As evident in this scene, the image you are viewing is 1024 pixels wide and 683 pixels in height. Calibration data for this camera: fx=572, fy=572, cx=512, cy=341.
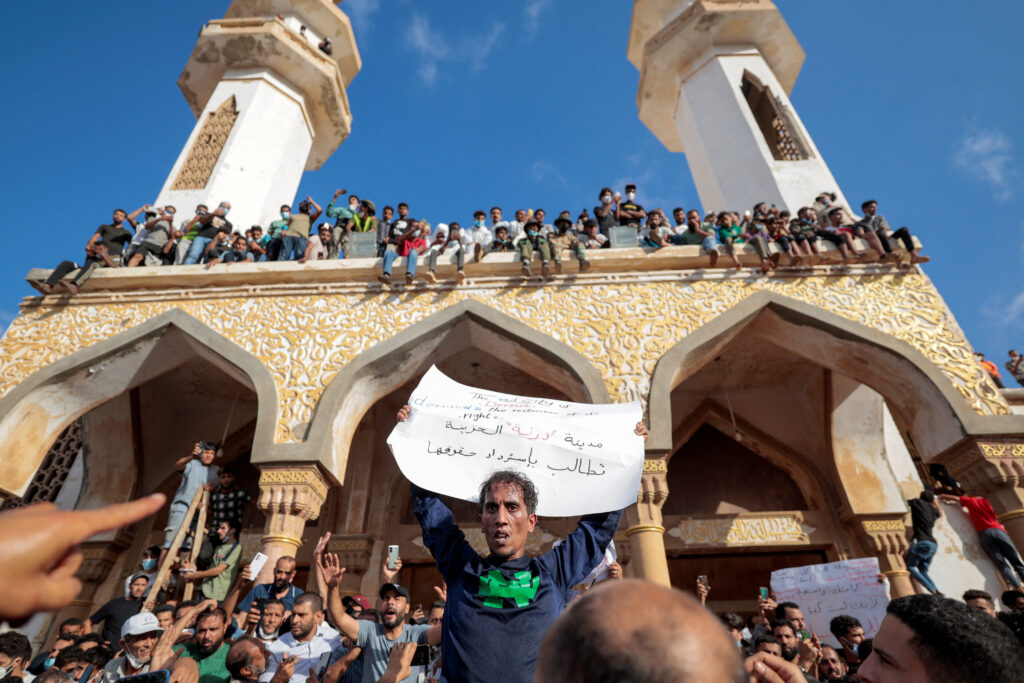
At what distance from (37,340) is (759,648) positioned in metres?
7.14

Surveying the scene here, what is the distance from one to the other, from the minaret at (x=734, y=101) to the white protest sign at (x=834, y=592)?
18.4 feet

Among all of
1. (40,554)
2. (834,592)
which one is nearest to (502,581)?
(40,554)

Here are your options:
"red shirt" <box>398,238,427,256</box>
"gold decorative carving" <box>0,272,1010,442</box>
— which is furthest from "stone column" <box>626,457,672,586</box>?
"red shirt" <box>398,238,427,256</box>

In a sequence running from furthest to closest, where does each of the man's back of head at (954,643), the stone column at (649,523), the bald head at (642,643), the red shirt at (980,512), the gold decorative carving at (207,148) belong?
1. the gold decorative carving at (207,148)
2. the red shirt at (980,512)
3. the stone column at (649,523)
4. the man's back of head at (954,643)
5. the bald head at (642,643)

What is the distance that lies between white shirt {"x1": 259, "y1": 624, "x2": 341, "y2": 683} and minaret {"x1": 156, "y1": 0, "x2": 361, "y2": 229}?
25.1ft

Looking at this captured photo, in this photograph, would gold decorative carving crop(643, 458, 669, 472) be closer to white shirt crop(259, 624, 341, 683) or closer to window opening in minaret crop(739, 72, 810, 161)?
white shirt crop(259, 624, 341, 683)

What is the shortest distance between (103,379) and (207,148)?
216 inches

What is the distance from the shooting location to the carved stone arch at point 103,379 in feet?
18.0

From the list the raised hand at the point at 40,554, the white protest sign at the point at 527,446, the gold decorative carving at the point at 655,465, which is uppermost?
the gold decorative carving at the point at 655,465

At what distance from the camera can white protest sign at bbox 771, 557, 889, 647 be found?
4.26 meters

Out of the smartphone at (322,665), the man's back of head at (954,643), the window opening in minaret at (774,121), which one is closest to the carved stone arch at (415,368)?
the smartphone at (322,665)

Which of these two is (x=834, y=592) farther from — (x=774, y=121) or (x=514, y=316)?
(x=774, y=121)

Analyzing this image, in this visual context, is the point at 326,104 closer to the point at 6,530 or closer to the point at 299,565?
the point at 299,565

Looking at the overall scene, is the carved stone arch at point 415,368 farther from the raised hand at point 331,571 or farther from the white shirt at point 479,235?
the raised hand at point 331,571
